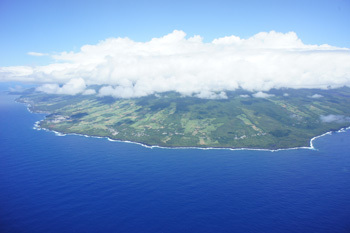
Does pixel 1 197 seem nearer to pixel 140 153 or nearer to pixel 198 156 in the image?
pixel 140 153

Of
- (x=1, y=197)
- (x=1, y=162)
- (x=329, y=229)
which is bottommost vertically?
(x=329, y=229)

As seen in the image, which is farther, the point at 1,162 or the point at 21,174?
the point at 1,162

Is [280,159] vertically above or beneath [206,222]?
above

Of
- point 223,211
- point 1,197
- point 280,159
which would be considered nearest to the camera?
point 223,211

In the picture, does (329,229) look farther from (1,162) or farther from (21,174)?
(1,162)

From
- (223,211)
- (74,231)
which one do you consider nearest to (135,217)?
(74,231)

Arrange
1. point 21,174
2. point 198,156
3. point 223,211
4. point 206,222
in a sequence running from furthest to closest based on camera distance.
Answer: point 198,156 → point 21,174 → point 223,211 → point 206,222

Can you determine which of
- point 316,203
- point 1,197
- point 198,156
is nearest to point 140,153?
point 198,156
